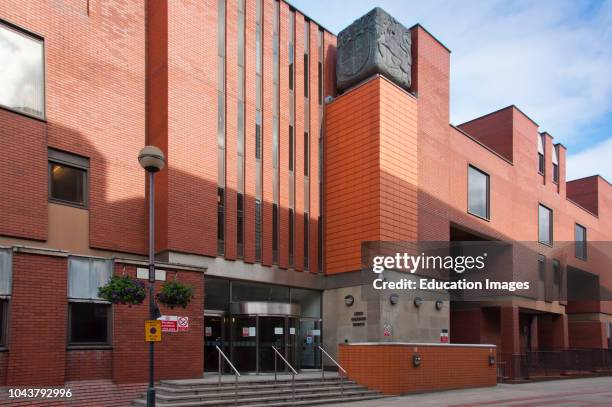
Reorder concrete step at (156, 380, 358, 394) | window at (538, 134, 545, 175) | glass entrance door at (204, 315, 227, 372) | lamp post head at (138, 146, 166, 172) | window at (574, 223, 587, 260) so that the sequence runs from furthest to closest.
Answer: window at (574, 223, 587, 260), window at (538, 134, 545, 175), glass entrance door at (204, 315, 227, 372), concrete step at (156, 380, 358, 394), lamp post head at (138, 146, 166, 172)

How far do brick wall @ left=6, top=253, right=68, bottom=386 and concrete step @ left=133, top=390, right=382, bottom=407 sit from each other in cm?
222

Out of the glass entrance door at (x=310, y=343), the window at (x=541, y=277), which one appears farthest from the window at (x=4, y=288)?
the window at (x=541, y=277)

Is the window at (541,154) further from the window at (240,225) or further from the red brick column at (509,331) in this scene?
the window at (240,225)

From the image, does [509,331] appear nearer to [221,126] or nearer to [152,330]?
[221,126]

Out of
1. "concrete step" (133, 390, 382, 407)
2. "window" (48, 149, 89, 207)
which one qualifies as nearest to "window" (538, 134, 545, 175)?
"concrete step" (133, 390, 382, 407)

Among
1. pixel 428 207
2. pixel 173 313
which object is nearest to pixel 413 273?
pixel 428 207

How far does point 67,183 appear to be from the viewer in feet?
55.1

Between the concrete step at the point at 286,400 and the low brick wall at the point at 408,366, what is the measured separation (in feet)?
2.16

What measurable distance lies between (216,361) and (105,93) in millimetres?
9013

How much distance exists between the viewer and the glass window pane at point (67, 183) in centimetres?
1647

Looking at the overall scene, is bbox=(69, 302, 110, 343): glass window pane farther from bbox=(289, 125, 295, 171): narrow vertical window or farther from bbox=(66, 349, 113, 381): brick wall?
bbox=(289, 125, 295, 171): narrow vertical window

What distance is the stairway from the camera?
1441 centimetres

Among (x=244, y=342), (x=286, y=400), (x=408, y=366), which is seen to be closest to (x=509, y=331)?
(x=408, y=366)

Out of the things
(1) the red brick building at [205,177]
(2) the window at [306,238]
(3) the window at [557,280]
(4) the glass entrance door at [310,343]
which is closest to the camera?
(1) the red brick building at [205,177]
